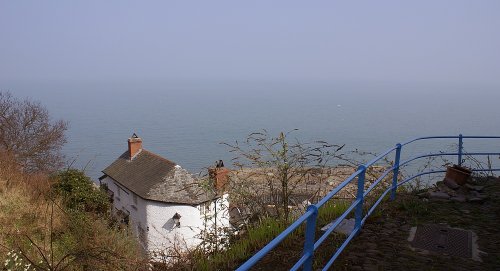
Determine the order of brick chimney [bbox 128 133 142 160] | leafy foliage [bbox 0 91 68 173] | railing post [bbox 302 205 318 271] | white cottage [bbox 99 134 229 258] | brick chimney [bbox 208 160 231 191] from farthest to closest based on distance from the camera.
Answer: brick chimney [bbox 128 133 142 160]
leafy foliage [bbox 0 91 68 173]
white cottage [bbox 99 134 229 258]
brick chimney [bbox 208 160 231 191]
railing post [bbox 302 205 318 271]

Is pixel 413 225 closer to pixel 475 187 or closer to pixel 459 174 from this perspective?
pixel 459 174

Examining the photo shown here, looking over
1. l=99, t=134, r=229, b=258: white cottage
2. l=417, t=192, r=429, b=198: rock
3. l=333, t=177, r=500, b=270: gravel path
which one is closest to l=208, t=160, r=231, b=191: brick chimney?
l=333, t=177, r=500, b=270: gravel path

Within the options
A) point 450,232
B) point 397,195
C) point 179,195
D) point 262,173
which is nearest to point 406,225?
point 450,232

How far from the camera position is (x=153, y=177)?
2902 centimetres

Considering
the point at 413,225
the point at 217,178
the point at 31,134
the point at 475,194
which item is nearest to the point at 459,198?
the point at 475,194

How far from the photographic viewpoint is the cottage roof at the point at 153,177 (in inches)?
1053

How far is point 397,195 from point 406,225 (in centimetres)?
161

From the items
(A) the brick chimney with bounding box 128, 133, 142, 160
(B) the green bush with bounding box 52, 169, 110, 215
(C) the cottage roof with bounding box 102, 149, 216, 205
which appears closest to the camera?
(B) the green bush with bounding box 52, 169, 110, 215

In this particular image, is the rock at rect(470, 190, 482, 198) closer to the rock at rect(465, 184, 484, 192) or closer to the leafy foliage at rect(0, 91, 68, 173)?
the rock at rect(465, 184, 484, 192)

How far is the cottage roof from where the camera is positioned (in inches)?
1053

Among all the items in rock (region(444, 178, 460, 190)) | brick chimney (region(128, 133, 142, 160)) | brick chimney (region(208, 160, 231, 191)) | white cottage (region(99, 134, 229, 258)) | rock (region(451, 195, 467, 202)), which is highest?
brick chimney (region(208, 160, 231, 191))

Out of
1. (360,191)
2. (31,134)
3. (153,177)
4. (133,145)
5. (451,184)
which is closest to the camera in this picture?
(360,191)

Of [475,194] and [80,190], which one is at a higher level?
[475,194]

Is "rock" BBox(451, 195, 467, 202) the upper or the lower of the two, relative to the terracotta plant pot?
lower
